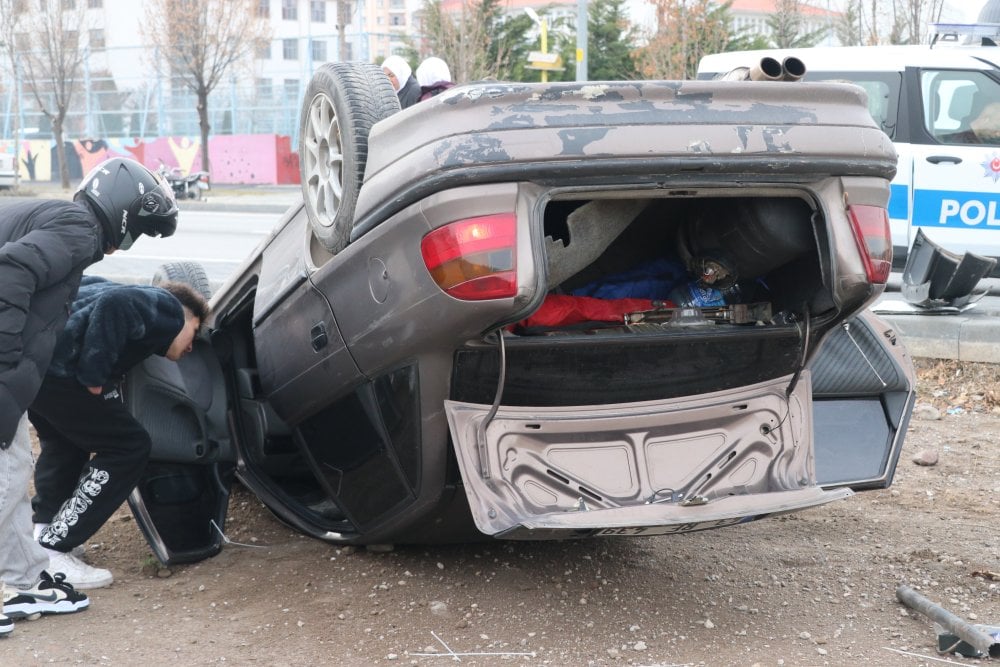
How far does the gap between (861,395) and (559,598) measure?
1.28 metres

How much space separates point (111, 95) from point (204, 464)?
115ft

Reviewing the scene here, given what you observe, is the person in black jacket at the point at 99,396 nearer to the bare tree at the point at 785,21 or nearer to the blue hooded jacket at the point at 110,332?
the blue hooded jacket at the point at 110,332

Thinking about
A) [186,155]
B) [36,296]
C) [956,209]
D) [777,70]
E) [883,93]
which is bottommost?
[186,155]

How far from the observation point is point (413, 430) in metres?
3.33

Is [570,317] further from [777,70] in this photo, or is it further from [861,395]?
[861,395]

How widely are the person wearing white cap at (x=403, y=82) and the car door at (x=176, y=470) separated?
7.18 feet

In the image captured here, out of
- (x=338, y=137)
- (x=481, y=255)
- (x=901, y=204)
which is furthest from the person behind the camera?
(x=901, y=204)

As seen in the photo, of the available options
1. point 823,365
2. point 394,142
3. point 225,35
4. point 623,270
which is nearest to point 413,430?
point 394,142

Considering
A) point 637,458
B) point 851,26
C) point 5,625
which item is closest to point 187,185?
point 851,26

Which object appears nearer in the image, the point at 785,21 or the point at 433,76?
the point at 433,76

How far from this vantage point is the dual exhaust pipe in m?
3.35

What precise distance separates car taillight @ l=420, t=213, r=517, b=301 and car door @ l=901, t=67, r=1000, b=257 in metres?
6.86

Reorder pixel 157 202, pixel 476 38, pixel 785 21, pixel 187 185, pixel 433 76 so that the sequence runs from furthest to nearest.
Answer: pixel 187 185
pixel 476 38
pixel 785 21
pixel 433 76
pixel 157 202

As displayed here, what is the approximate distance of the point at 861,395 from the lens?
4000 millimetres
